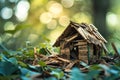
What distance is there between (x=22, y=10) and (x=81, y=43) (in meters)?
11.3

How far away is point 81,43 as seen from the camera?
1.91 meters

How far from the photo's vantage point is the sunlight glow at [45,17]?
13875 mm

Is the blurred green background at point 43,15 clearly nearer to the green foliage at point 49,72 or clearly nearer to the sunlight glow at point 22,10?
the sunlight glow at point 22,10

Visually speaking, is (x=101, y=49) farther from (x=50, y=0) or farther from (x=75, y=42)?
(x=50, y=0)

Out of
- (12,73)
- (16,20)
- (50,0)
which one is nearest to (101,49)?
(12,73)

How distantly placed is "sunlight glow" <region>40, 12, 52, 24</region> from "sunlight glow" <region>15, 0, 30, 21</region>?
74 centimetres

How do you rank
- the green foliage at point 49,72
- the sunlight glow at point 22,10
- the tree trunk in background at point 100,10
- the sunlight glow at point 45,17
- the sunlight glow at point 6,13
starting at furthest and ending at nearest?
the sunlight glow at point 45,17
the sunlight glow at point 22,10
the sunlight glow at point 6,13
the tree trunk in background at point 100,10
the green foliage at point 49,72

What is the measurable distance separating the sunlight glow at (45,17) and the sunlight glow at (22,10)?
74cm

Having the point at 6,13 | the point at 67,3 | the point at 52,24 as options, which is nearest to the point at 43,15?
the point at 52,24

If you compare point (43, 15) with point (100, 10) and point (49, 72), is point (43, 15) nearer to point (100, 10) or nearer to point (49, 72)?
point (100, 10)

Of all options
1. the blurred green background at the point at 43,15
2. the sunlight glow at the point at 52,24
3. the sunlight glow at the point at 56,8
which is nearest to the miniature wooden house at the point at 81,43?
the blurred green background at the point at 43,15

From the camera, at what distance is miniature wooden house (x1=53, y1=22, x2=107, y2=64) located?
1.87 meters

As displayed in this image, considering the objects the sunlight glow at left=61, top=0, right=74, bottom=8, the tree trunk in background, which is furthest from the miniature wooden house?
the sunlight glow at left=61, top=0, right=74, bottom=8

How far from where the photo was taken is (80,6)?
1176cm
